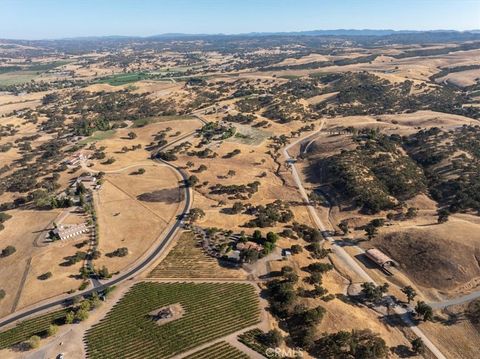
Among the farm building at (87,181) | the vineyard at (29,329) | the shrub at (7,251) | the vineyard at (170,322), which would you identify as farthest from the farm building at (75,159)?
the vineyard at (29,329)

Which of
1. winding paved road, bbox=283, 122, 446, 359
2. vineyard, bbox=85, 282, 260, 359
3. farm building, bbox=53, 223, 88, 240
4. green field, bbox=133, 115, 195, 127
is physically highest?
green field, bbox=133, 115, 195, 127

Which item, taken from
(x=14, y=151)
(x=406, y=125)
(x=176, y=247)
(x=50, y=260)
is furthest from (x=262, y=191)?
(x=14, y=151)

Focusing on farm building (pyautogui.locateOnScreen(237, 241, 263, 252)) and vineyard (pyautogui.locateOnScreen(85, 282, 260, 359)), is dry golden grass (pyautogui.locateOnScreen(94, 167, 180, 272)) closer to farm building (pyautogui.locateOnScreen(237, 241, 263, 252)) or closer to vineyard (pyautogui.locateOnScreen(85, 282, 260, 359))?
vineyard (pyautogui.locateOnScreen(85, 282, 260, 359))

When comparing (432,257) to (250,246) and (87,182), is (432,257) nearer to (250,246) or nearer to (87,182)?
(250,246)

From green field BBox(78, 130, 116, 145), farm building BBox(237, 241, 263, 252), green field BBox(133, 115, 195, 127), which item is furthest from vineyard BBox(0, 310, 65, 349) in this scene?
green field BBox(133, 115, 195, 127)

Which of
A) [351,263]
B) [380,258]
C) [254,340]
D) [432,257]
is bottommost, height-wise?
[351,263]

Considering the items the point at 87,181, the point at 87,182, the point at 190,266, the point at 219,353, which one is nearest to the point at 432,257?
the point at 219,353
